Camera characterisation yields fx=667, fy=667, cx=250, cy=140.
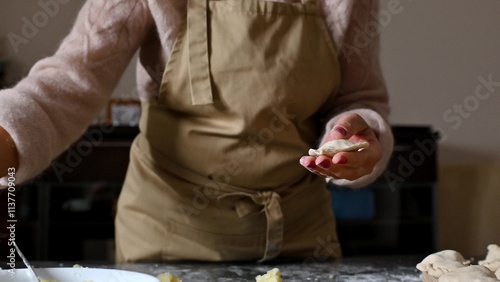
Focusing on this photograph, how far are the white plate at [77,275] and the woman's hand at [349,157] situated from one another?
20 centimetres

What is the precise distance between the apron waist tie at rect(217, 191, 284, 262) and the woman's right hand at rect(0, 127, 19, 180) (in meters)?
0.28

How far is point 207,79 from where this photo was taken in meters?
0.86

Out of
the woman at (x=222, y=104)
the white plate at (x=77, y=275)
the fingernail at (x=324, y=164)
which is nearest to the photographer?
the white plate at (x=77, y=275)

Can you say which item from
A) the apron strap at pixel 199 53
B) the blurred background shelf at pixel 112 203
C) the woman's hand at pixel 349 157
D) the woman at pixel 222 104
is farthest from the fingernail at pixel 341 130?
the blurred background shelf at pixel 112 203

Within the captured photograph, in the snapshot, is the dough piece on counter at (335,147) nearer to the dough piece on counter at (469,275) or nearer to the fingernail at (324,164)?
the fingernail at (324,164)

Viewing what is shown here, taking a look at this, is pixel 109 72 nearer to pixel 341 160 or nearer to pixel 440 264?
pixel 341 160

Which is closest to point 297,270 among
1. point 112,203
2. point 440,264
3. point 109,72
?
point 440,264

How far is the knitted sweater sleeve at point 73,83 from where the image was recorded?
0.72m

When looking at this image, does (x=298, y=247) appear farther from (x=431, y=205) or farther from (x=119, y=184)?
(x=431, y=205)

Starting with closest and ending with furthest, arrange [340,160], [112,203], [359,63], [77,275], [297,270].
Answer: [77,275]
[340,160]
[297,270]
[359,63]
[112,203]

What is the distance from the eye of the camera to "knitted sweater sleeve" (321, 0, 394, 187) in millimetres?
887

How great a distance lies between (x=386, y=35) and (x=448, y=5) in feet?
0.89

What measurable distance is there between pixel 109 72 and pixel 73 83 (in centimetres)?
6

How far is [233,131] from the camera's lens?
86 centimetres
